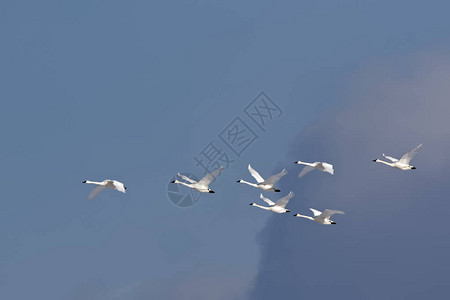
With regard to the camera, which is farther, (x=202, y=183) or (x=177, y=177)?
(x=177, y=177)

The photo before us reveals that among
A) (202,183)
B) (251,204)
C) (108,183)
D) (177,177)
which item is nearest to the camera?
(108,183)

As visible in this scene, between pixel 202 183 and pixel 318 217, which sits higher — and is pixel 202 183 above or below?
above

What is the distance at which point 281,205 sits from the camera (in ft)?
515

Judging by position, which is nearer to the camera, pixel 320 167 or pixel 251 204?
pixel 320 167

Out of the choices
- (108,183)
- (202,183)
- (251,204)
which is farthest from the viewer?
(251,204)

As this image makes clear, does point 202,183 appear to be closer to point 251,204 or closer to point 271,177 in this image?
point 271,177

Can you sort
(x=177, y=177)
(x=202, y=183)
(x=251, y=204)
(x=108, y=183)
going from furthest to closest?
(x=251, y=204) → (x=177, y=177) → (x=202, y=183) → (x=108, y=183)

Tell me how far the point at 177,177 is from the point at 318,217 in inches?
826

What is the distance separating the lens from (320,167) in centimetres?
15125

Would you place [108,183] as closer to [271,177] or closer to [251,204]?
[271,177]

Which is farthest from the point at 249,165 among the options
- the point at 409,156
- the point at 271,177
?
the point at 409,156

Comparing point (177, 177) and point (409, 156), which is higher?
point (177, 177)

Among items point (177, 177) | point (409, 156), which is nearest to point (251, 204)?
point (177, 177)

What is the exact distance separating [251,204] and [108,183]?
3893 centimetres
